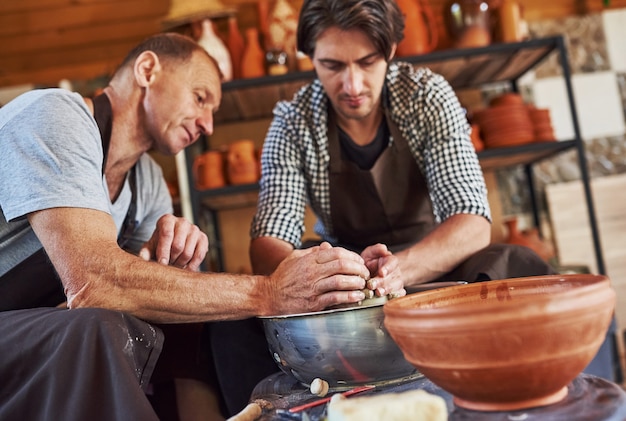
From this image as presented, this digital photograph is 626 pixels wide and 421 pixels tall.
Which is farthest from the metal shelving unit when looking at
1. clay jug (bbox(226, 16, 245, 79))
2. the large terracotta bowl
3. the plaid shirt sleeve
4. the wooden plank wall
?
the large terracotta bowl

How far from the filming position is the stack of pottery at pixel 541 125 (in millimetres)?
2752

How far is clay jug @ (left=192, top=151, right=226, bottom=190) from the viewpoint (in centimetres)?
271

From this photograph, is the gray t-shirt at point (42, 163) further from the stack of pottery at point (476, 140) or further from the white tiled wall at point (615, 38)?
the white tiled wall at point (615, 38)

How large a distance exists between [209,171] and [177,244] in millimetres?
1282

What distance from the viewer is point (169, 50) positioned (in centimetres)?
165

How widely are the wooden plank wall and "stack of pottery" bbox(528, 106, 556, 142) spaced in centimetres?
70

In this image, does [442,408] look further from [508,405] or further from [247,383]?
[247,383]

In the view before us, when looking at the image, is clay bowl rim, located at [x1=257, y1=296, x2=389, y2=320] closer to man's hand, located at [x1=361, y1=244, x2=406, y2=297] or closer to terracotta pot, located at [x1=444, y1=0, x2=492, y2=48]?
man's hand, located at [x1=361, y1=244, x2=406, y2=297]

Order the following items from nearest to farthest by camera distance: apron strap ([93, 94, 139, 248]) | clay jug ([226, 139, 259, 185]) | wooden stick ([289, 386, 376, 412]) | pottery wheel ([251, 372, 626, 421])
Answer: pottery wheel ([251, 372, 626, 421]) < wooden stick ([289, 386, 376, 412]) < apron strap ([93, 94, 139, 248]) < clay jug ([226, 139, 259, 185])

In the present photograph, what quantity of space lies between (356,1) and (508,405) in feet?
4.04

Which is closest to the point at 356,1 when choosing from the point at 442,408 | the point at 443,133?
the point at 443,133

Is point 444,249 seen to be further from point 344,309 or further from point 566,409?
point 566,409

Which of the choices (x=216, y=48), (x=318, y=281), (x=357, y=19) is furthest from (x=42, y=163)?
(x=216, y=48)

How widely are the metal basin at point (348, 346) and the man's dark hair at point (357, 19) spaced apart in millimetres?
931
